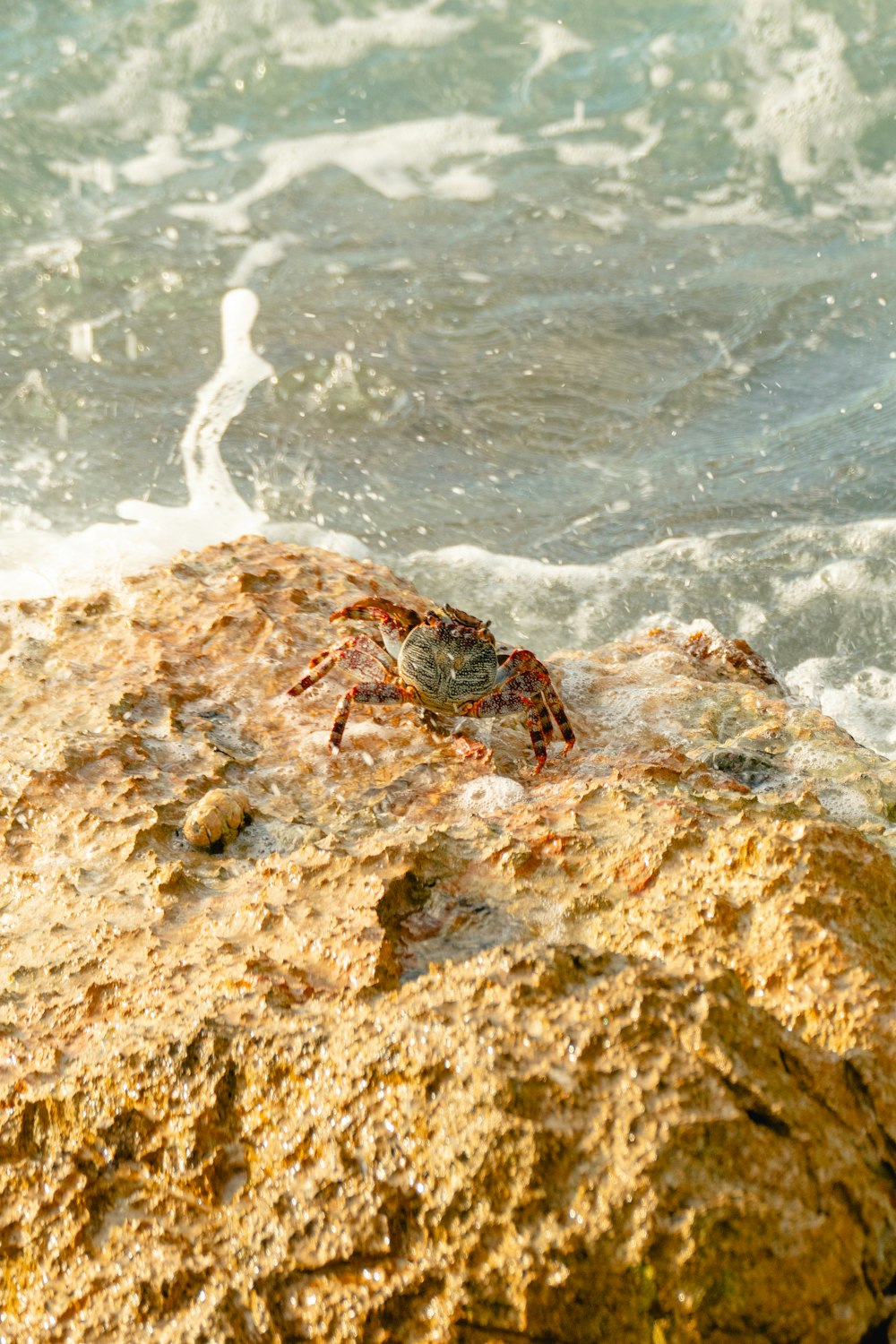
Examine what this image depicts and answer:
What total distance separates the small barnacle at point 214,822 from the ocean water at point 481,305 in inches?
74.5

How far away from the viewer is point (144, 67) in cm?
1236

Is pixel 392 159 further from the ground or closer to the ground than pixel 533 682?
closer to the ground

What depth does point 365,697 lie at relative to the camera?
3.74 metres

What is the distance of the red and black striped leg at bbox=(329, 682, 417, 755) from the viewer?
3.51m

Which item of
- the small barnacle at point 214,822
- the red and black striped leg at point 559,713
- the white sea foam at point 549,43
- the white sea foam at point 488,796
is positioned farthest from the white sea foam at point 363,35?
the small barnacle at point 214,822

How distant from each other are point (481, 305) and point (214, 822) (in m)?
7.15

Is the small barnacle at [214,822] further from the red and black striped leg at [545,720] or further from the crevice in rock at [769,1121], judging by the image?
the crevice in rock at [769,1121]

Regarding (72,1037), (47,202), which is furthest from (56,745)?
(47,202)

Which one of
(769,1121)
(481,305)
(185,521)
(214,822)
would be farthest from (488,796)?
(481,305)

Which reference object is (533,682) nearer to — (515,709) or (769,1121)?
(515,709)

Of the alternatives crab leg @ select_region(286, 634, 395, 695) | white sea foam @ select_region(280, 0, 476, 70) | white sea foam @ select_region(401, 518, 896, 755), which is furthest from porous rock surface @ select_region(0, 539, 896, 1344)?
white sea foam @ select_region(280, 0, 476, 70)

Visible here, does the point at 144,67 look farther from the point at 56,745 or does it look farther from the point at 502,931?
the point at 502,931

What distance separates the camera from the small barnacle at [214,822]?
2928 mm

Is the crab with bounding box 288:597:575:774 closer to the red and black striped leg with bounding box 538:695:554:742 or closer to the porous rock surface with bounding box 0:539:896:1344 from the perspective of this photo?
the red and black striped leg with bounding box 538:695:554:742
